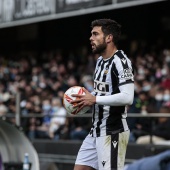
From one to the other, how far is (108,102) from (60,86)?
12.1 m

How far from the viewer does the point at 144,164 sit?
10.4ft

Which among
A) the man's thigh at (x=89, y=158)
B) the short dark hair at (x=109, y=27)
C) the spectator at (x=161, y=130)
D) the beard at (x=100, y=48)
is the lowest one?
the spectator at (x=161, y=130)

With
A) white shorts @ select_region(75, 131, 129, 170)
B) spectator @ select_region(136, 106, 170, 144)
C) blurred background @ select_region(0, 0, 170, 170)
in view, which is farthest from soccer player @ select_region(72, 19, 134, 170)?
spectator @ select_region(136, 106, 170, 144)

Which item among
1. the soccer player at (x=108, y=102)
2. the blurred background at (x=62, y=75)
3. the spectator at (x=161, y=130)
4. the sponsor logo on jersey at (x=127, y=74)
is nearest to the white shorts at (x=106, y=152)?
the soccer player at (x=108, y=102)

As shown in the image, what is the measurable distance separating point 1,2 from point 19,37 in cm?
1171

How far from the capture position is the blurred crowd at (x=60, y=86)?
12.6 metres

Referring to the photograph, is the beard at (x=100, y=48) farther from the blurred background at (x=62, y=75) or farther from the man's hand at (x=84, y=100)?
the blurred background at (x=62, y=75)

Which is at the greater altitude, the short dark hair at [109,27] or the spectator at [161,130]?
the short dark hair at [109,27]

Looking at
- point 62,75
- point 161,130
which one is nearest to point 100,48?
point 161,130

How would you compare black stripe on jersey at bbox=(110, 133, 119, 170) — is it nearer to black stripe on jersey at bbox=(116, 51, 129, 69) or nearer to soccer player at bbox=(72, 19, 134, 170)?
soccer player at bbox=(72, 19, 134, 170)

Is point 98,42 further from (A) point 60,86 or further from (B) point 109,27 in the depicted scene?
(A) point 60,86

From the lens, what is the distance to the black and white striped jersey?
20.1 feet

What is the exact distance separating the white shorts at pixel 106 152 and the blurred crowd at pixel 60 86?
4556 millimetres

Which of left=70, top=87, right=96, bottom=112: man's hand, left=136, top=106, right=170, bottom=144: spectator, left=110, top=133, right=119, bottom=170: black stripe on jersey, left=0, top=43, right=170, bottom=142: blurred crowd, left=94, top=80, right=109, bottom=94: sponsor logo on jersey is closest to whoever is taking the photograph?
left=70, top=87, right=96, bottom=112: man's hand
